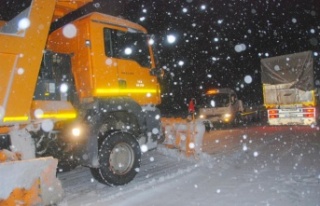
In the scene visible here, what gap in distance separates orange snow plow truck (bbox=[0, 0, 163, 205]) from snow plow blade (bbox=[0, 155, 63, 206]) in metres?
Result: 0.01

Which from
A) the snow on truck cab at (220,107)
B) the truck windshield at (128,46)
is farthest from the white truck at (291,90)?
the truck windshield at (128,46)

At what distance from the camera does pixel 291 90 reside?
1595 centimetres

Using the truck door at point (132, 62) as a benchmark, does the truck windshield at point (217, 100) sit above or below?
below

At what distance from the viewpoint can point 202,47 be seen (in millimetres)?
39281

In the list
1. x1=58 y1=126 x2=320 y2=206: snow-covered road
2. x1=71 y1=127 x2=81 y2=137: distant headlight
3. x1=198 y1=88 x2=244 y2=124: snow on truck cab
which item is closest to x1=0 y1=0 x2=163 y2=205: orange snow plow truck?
x1=71 y1=127 x2=81 y2=137: distant headlight

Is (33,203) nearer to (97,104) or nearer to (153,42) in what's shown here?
(97,104)

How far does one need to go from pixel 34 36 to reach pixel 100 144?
2.15 m

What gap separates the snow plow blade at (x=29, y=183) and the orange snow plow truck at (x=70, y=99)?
0.01 meters

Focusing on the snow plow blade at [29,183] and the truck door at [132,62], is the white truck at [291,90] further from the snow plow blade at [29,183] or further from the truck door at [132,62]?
the snow plow blade at [29,183]

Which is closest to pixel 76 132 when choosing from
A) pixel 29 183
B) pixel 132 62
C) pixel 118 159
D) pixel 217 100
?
pixel 118 159

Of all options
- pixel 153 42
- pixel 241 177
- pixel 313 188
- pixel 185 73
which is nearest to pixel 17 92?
pixel 153 42

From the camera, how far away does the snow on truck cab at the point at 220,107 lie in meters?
17.0

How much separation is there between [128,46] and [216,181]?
308 cm

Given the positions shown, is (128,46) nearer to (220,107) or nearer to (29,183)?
(29,183)
